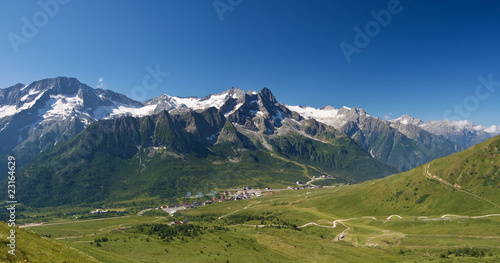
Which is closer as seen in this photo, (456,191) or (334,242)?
(334,242)

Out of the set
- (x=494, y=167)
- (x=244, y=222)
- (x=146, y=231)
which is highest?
(x=494, y=167)

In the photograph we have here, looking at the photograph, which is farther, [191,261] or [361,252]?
[361,252]

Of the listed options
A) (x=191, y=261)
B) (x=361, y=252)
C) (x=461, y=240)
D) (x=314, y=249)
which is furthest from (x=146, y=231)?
(x=461, y=240)

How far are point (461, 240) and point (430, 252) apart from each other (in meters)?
23.1

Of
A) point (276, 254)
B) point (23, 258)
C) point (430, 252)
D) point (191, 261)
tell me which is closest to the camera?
point (23, 258)

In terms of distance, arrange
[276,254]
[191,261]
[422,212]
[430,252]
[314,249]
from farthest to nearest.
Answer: [422,212], [314,249], [276,254], [430,252], [191,261]

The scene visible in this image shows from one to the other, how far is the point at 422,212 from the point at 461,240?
173 feet

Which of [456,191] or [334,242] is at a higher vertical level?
[456,191]

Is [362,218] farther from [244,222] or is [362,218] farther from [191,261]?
[191,261]

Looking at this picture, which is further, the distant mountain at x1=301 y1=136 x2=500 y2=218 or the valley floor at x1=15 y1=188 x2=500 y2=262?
the distant mountain at x1=301 y1=136 x2=500 y2=218

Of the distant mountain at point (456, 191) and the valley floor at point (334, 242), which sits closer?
the valley floor at point (334, 242)

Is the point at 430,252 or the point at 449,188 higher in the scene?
the point at 449,188

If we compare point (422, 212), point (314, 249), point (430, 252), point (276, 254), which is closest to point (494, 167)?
point (422, 212)

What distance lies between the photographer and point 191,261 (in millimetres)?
97812
